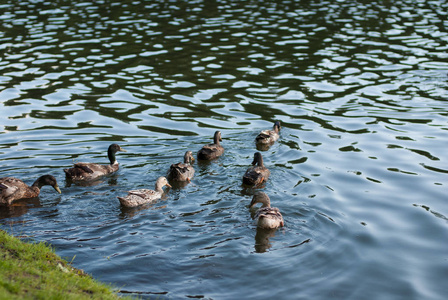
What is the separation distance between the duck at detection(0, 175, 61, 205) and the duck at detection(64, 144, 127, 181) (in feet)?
2.43

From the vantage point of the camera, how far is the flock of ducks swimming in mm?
13400

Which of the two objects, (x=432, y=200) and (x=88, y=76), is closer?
(x=432, y=200)

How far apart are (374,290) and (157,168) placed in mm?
8130

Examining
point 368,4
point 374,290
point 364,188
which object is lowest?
point 368,4

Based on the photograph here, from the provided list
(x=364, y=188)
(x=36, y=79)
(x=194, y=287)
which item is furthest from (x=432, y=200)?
(x=36, y=79)

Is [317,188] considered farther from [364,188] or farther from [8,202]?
[8,202]

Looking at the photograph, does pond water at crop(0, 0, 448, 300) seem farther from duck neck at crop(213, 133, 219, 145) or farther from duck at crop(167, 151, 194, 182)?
duck neck at crop(213, 133, 219, 145)

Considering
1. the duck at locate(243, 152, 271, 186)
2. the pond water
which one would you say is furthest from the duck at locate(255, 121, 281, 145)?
the duck at locate(243, 152, 271, 186)

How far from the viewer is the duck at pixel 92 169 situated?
52.9 ft

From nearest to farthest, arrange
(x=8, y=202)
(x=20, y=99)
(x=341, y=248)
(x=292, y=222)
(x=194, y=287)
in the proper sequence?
(x=194, y=287), (x=341, y=248), (x=292, y=222), (x=8, y=202), (x=20, y=99)

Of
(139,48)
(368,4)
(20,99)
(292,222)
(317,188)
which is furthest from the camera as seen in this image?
(368,4)

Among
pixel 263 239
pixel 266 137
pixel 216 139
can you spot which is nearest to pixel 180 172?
pixel 216 139

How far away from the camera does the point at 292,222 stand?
44.6 ft

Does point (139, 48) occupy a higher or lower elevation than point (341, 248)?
lower
